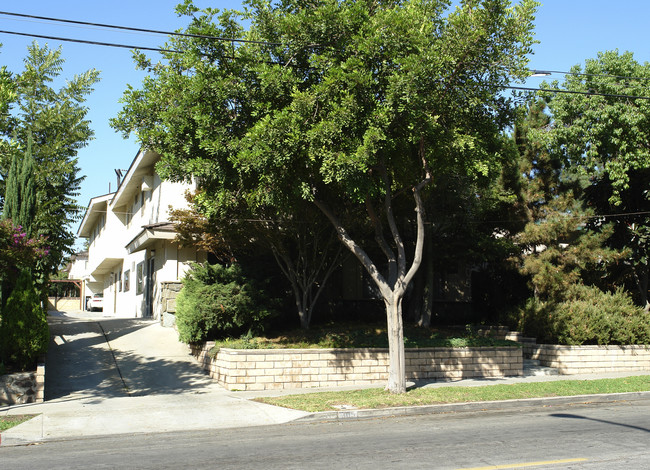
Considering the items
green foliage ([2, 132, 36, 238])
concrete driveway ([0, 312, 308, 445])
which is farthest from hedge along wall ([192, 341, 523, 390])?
green foliage ([2, 132, 36, 238])

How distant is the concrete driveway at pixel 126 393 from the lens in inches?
373

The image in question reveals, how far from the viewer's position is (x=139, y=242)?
20609 mm

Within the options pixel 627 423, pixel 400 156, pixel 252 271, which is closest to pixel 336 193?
pixel 400 156

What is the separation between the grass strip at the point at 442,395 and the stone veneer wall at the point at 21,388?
4.36 m

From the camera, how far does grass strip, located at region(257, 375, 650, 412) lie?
11031mm

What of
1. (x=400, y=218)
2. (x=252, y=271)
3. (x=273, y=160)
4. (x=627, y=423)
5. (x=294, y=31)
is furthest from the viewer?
(x=400, y=218)

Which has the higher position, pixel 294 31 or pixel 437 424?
pixel 294 31

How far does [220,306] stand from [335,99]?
19.8ft

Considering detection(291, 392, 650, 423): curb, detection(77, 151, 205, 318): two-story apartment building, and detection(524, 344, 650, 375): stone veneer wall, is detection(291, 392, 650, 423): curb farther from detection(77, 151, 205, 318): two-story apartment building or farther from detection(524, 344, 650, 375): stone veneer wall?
detection(77, 151, 205, 318): two-story apartment building

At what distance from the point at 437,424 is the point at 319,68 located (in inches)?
280

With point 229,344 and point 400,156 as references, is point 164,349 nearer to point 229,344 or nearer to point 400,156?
point 229,344

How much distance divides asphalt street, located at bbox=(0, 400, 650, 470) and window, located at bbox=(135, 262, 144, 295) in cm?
1653

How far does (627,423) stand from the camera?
935 cm

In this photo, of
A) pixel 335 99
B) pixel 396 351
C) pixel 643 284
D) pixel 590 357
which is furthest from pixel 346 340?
pixel 643 284
